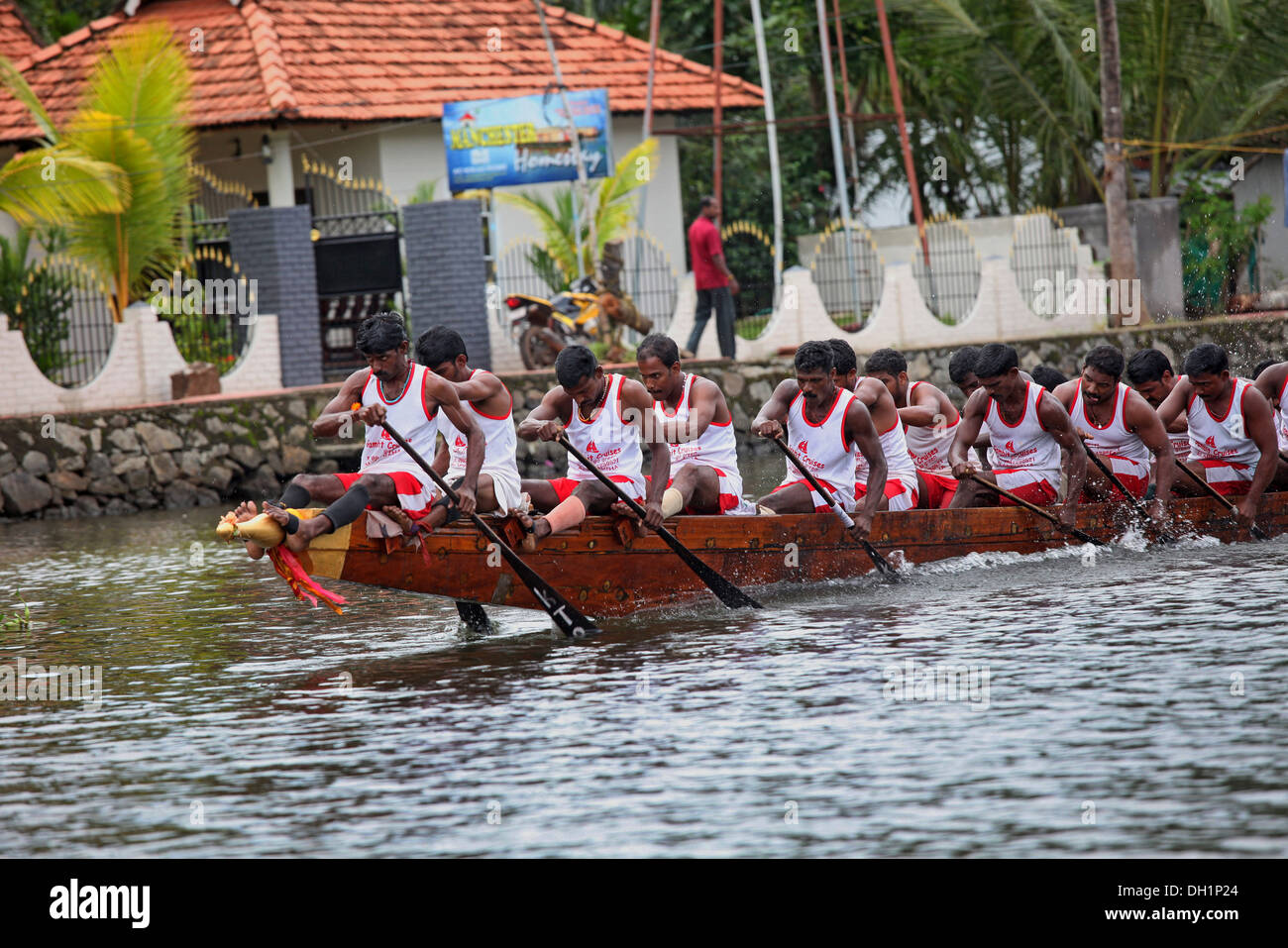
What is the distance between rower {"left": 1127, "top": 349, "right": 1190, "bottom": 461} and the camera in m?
12.6

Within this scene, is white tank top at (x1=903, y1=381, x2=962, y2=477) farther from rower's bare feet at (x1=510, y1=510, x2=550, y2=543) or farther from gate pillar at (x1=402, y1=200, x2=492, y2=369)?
gate pillar at (x1=402, y1=200, x2=492, y2=369)

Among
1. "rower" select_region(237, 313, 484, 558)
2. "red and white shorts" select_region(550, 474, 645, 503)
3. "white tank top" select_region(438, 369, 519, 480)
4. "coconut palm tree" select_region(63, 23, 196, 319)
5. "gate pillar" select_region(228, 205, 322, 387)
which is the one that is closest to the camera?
"rower" select_region(237, 313, 484, 558)

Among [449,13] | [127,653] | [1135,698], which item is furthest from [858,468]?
[449,13]

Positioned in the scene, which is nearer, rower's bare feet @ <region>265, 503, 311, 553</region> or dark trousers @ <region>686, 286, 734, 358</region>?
rower's bare feet @ <region>265, 503, 311, 553</region>

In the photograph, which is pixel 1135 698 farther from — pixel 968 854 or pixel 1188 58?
Answer: pixel 1188 58

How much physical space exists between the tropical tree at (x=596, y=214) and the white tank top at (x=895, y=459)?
36.5ft

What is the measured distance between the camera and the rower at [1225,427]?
12.4 meters

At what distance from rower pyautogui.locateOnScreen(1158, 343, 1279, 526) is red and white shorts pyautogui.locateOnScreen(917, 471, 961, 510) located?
1633mm

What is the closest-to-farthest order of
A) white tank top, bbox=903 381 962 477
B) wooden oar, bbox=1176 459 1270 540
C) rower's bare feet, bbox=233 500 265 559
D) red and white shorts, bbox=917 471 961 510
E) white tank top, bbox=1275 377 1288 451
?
1. rower's bare feet, bbox=233 500 265 559
2. wooden oar, bbox=1176 459 1270 540
3. red and white shorts, bbox=917 471 961 510
4. white tank top, bbox=1275 377 1288 451
5. white tank top, bbox=903 381 962 477

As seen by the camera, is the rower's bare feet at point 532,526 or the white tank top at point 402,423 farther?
the rower's bare feet at point 532,526

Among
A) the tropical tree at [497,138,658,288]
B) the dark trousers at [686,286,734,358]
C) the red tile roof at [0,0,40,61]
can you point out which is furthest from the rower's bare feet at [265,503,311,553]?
the red tile roof at [0,0,40,61]

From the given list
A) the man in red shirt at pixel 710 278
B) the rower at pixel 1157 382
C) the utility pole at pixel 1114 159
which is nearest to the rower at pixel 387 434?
the rower at pixel 1157 382

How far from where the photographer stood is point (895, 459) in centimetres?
1227

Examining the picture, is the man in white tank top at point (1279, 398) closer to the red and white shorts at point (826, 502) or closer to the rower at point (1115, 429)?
the rower at point (1115, 429)
